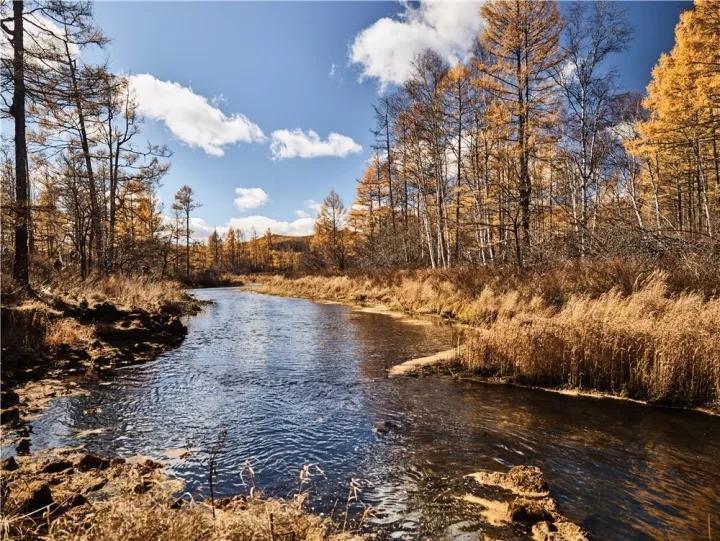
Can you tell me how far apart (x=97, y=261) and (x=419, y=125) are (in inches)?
646

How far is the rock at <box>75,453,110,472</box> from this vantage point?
434 centimetres

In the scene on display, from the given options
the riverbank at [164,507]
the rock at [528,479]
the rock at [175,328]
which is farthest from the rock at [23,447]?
the rock at [175,328]

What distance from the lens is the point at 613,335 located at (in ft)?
23.9

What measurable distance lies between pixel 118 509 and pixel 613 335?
7.52m

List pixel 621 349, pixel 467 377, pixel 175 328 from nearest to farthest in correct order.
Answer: pixel 621 349 → pixel 467 377 → pixel 175 328

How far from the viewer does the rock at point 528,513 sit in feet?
12.0

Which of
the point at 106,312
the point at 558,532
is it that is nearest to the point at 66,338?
the point at 106,312

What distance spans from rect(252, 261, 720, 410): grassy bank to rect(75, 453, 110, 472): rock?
254 inches

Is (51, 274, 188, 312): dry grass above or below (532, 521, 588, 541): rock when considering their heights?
above

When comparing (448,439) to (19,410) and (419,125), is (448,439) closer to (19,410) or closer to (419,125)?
(19,410)

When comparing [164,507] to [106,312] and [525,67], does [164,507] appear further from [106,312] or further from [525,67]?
[525,67]

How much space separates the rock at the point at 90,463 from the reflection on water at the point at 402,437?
586mm

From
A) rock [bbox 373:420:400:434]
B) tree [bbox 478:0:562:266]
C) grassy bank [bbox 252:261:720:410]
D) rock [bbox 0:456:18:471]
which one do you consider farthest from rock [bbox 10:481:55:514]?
tree [bbox 478:0:562:266]

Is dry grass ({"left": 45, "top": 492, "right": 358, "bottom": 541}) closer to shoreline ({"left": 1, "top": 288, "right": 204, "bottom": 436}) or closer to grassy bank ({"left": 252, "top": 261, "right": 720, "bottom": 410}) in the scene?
shoreline ({"left": 1, "top": 288, "right": 204, "bottom": 436})
